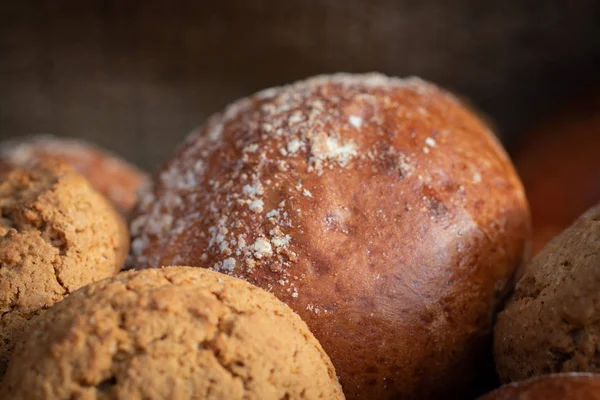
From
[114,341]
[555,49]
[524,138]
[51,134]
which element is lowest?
[51,134]

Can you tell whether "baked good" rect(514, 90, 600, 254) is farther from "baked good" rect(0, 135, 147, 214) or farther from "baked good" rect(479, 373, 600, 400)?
"baked good" rect(0, 135, 147, 214)

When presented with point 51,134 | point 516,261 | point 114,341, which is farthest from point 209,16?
point 114,341

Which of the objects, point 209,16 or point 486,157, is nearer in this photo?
point 486,157

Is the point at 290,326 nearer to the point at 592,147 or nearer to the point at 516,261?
the point at 516,261

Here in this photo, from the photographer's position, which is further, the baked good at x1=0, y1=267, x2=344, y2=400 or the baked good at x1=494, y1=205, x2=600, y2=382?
the baked good at x1=494, y1=205, x2=600, y2=382

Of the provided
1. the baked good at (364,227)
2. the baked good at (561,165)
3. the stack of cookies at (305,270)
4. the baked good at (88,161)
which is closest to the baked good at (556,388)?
the stack of cookies at (305,270)

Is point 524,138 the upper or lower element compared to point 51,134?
upper

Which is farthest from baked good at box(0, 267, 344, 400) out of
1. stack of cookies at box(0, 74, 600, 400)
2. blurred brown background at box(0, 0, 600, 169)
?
blurred brown background at box(0, 0, 600, 169)
